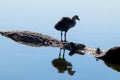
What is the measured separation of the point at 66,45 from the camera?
1077 inches

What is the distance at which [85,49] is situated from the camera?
87.7 feet

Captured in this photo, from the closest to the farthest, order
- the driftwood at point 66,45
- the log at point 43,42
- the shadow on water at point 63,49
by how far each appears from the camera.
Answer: the shadow on water at point 63,49, the driftwood at point 66,45, the log at point 43,42

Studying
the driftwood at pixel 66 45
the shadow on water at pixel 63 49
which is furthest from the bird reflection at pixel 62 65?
the driftwood at pixel 66 45

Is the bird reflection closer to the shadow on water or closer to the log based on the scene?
the shadow on water

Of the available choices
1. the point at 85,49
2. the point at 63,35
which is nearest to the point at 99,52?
the point at 85,49

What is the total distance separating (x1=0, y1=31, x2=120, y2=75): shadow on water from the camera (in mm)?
23844

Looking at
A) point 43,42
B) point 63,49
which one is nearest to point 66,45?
point 63,49

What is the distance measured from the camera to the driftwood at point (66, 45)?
24.5 m

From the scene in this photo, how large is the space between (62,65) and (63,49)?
3229 millimetres

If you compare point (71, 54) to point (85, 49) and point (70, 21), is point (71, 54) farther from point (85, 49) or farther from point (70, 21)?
point (70, 21)

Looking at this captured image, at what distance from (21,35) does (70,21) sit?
2944mm

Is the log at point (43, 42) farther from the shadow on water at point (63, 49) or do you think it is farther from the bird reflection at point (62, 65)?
the bird reflection at point (62, 65)

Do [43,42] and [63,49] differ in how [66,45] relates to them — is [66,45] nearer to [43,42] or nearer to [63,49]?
[63,49]

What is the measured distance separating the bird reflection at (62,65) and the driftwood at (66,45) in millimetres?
1602
